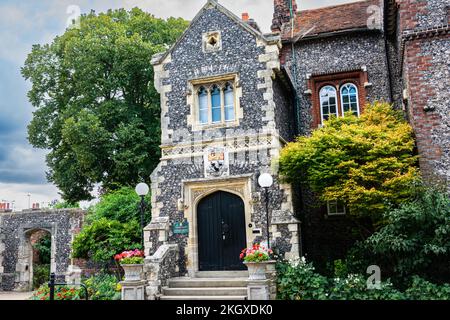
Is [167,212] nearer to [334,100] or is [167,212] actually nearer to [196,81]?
[196,81]

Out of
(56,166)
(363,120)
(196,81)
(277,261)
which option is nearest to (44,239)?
(56,166)

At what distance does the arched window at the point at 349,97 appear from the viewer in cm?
1611

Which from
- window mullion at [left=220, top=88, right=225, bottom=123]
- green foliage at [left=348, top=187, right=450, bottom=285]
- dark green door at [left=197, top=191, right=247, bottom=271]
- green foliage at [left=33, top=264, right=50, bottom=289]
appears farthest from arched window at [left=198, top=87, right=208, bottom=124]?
green foliage at [left=33, top=264, right=50, bottom=289]

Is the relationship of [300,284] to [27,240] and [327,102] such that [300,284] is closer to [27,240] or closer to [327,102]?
[327,102]

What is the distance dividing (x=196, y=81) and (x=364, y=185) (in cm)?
617

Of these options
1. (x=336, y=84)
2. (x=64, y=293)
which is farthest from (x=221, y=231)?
(x=336, y=84)

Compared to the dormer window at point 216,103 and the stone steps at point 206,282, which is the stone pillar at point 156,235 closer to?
the stone steps at point 206,282

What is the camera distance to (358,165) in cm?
1209

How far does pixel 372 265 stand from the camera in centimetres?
1183

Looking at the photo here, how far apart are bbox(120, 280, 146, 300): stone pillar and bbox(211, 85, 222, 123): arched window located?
18.3ft

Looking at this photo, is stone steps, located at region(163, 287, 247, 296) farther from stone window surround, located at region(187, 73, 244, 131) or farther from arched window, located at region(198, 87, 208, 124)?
arched window, located at region(198, 87, 208, 124)

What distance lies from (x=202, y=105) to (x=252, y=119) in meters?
1.85

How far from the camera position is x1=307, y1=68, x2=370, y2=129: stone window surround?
15883 mm
